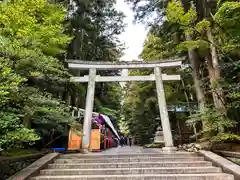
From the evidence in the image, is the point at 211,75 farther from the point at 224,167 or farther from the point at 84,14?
the point at 84,14

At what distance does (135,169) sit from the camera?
5.30 m

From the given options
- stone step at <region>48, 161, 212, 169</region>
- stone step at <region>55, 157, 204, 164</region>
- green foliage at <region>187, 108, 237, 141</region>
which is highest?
green foliage at <region>187, 108, 237, 141</region>

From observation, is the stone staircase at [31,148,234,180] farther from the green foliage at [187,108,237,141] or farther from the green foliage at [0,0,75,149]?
the green foliage at [0,0,75,149]

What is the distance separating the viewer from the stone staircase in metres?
4.83

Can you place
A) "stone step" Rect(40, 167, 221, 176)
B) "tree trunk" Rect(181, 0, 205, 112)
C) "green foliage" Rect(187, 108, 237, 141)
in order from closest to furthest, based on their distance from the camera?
"stone step" Rect(40, 167, 221, 176) → "green foliage" Rect(187, 108, 237, 141) → "tree trunk" Rect(181, 0, 205, 112)

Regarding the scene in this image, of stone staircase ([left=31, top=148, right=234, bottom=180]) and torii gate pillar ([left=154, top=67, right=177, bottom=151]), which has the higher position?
torii gate pillar ([left=154, top=67, right=177, bottom=151])

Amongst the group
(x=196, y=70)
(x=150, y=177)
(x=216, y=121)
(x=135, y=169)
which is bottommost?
(x=150, y=177)

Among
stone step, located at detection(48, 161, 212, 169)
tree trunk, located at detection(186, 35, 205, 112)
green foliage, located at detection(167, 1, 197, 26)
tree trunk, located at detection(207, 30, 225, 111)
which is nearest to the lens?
stone step, located at detection(48, 161, 212, 169)

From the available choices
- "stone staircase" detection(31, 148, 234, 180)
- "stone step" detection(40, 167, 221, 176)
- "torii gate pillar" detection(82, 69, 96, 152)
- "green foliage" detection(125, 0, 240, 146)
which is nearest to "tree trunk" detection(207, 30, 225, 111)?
"green foliage" detection(125, 0, 240, 146)

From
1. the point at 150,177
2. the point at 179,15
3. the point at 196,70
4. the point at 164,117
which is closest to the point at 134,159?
the point at 150,177

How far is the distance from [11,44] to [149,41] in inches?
440

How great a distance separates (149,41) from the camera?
583 inches

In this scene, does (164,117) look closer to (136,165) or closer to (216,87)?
(216,87)

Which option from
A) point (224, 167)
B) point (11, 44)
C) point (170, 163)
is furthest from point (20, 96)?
point (224, 167)
